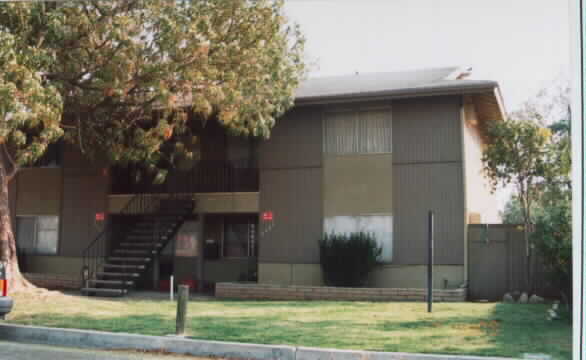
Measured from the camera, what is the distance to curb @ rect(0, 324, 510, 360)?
775 centimetres

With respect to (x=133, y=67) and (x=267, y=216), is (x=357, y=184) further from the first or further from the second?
(x=133, y=67)

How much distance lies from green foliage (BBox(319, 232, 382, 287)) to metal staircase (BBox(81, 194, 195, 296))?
14.5 ft

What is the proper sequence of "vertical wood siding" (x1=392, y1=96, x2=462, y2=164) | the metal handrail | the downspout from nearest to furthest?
the downspout, "vertical wood siding" (x1=392, y1=96, x2=462, y2=164), the metal handrail

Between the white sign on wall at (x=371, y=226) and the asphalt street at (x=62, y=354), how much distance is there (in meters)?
8.88

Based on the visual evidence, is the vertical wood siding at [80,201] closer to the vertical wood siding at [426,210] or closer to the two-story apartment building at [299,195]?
the two-story apartment building at [299,195]

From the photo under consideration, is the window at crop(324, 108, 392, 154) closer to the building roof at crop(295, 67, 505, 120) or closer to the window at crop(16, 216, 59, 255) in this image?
the building roof at crop(295, 67, 505, 120)

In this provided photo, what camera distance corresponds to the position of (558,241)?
11.9 metres

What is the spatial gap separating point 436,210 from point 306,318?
5877 mm

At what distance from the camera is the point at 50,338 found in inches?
370

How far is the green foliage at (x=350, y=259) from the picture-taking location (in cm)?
1595

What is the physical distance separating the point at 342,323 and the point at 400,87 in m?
7.42

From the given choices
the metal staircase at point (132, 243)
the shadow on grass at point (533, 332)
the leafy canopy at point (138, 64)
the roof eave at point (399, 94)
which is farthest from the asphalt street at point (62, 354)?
the roof eave at point (399, 94)

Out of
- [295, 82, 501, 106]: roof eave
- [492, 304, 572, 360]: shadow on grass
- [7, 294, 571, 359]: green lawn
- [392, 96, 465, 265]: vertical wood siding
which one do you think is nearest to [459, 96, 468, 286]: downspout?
[392, 96, 465, 265]: vertical wood siding

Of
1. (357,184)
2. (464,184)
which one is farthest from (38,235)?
(464,184)
